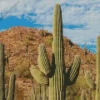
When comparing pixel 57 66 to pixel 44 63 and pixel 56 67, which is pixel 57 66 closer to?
pixel 56 67

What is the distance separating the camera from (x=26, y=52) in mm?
59656

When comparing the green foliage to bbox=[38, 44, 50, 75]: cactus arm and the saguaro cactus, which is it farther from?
bbox=[38, 44, 50, 75]: cactus arm

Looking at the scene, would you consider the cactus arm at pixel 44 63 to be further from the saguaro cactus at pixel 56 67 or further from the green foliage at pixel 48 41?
the green foliage at pixel 48 41

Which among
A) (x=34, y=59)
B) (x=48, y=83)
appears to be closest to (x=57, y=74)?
(x=48, y=83)

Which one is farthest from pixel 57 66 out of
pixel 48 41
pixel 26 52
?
pixel 48 41

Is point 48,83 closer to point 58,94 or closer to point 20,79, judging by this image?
point 58,94

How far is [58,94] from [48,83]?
0.43m

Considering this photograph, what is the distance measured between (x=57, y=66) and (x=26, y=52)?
155 feet

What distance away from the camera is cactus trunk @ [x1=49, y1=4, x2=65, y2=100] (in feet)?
40.3

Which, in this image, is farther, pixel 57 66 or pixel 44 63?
pixel 57 66

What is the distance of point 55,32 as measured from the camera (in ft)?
41.0

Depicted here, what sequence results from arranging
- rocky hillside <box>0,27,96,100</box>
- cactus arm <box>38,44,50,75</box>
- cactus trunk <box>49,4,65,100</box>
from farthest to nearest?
rocky hillside <box>0,27,96,100</box> < cactus trunk <box>49,4,65,100</box> < cactus arm <box>38,44,50,75</box>

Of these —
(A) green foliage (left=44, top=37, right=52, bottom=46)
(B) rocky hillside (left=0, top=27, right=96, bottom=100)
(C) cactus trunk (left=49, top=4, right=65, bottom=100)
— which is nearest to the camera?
(C) cactus trunk (left=49, top=4, right=65, bottom=100)

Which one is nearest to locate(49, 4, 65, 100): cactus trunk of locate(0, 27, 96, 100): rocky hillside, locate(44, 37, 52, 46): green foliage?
locate(0, 27, 96, 100): rocky hillside
